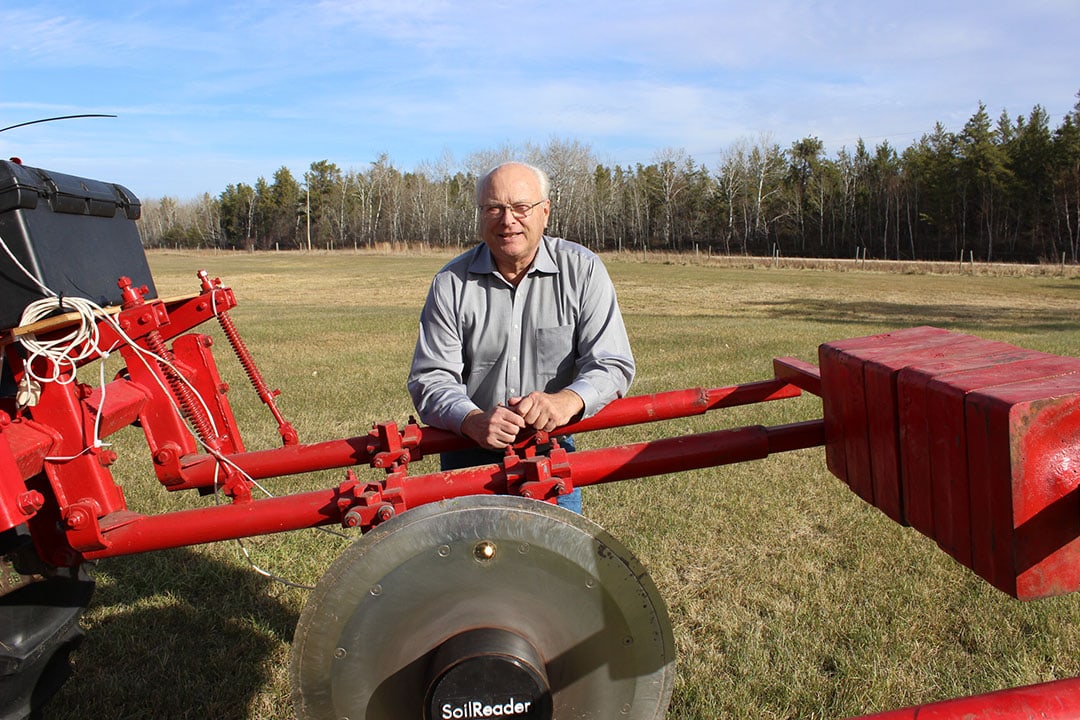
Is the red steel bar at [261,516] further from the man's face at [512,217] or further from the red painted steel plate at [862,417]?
the man's face at [512,217]

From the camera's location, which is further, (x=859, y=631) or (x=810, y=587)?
(x=810, y=587)

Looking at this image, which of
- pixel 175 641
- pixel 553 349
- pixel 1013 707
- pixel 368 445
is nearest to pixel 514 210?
pixel 553 349

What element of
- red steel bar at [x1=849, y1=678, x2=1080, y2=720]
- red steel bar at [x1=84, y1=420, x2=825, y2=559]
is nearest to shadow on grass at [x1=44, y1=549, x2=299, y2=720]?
red steel bar at [x1=84, y1=420, x2=825, y2=559]

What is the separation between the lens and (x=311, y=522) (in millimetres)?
2127

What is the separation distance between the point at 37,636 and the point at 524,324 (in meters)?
1.87

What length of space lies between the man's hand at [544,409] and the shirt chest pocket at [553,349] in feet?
1.53

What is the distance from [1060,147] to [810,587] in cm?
7006

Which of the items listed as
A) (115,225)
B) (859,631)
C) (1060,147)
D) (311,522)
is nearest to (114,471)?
(115,225)

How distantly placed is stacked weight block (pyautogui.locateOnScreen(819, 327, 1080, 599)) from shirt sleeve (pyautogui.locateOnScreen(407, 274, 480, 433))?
1420 millimetres

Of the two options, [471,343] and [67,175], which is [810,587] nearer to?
[471,343]

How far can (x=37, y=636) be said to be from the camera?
235 centimetres

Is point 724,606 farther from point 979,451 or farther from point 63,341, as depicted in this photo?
point 63,341

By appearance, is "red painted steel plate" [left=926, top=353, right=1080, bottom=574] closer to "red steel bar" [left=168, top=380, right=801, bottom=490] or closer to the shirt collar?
"red steel bar" [left=168, top=380, right=801, bottom=490]

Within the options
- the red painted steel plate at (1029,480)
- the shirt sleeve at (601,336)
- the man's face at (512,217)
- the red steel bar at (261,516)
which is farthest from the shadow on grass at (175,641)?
the red painted steel plate at (1029,480)
